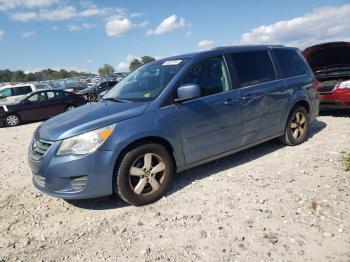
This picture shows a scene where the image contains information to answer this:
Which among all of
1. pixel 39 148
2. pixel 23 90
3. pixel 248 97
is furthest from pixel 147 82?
pixel 23 90

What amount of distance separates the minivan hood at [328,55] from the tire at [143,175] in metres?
6.74

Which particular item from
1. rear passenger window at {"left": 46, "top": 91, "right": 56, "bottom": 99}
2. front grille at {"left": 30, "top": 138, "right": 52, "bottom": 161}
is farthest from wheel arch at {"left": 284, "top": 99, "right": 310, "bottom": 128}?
rear passenger window at {"left": 46, "top": 91, "right": 56, "bottom": 99}

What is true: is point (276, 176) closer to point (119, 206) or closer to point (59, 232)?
point (119, 206)

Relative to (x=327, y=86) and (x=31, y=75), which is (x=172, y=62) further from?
(x=31, y=75)

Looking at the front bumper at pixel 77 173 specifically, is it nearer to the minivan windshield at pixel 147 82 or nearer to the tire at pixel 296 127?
the minivan windshield at pixel 147 82

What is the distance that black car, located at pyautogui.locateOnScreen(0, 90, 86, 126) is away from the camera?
534 inches

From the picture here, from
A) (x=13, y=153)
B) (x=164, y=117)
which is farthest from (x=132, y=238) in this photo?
(x=13, y=153)

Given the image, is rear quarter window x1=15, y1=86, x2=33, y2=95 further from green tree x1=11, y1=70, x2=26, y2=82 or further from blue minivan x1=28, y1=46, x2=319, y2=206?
green tree x1=11, y1=70, x2=26, y2=82

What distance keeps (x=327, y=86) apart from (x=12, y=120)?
11668mm

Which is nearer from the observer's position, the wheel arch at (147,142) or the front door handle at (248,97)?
the wheel arch at (147,142)

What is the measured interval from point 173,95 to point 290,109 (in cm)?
254

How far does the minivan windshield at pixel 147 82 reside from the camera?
4.36m

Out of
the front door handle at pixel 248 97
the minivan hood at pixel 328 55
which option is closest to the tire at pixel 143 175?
the front door handle at pixel 248 97

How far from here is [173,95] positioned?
421 centimetres
